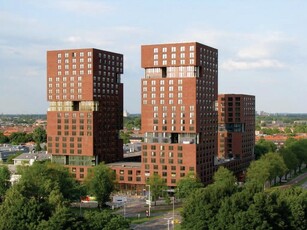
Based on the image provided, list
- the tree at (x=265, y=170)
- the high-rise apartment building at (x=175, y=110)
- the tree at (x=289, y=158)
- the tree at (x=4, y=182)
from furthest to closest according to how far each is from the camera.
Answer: the tree at (x=289, y=158), the tree at (x=265, y=170), the high-rise apartment building at (x=175, y=110), the tree at (x=4, y=182)

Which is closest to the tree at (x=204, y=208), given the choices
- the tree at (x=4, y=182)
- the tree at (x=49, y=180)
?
the tree at (x=49, y=180)

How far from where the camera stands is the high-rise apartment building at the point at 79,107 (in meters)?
163

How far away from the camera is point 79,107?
166 meters

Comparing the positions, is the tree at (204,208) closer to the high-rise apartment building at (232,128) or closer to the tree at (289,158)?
the tree at (289,158)

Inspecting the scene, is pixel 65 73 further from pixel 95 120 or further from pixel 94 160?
pixel 94 160

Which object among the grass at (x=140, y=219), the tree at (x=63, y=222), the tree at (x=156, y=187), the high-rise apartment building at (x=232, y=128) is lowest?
the grass at (x=140, y=219)

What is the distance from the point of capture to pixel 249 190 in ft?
308

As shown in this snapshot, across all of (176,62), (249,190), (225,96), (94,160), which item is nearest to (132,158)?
(94,160)

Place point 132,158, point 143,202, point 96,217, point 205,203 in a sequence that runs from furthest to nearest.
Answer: point 132,158
point 143,202
point 205,203
point 96,217

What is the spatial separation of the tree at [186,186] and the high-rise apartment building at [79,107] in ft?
125

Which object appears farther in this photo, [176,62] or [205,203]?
[176,62]

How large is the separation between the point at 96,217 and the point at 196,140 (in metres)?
70.9

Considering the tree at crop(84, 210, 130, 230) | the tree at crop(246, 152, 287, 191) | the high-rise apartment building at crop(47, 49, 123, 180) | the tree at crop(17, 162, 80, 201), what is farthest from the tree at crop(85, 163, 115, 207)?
the tree at crop(84, 210, 130, 230)

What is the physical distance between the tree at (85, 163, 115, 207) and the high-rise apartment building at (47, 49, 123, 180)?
94.5ft
